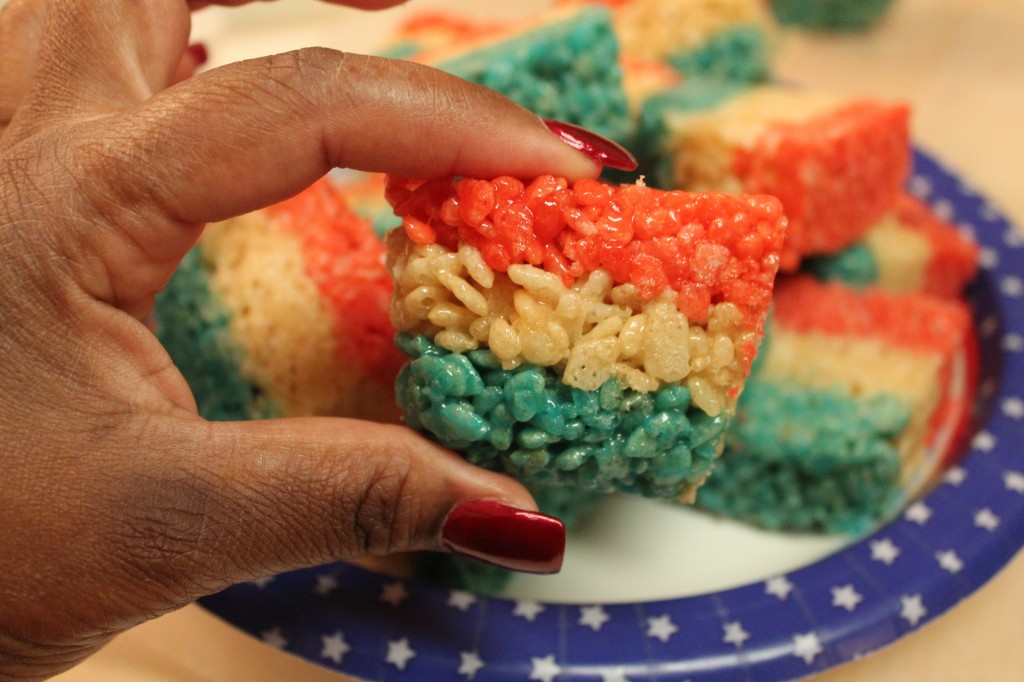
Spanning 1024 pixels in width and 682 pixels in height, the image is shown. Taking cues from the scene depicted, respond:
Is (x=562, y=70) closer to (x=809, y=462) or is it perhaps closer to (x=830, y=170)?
(x=830, y=170)

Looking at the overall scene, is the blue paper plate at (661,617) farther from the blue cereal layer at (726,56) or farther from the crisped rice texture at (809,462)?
the blue cereal layer at (726,56)

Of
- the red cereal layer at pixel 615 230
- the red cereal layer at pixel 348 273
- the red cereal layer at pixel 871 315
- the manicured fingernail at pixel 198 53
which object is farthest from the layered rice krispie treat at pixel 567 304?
the red cereal layer at pixel 871 315

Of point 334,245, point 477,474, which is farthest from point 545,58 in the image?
point 477,474

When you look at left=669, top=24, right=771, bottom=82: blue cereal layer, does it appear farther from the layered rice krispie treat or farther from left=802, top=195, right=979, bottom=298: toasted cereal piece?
the layered rice krispie treat

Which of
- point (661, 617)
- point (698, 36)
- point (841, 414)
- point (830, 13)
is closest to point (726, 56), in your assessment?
point (698, 36)

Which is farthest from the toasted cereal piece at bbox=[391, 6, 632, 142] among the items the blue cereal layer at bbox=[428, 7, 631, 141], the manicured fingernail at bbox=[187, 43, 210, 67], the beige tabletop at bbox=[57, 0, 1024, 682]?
the beige tabletop at bbox=[57, 0, 1024, 682]

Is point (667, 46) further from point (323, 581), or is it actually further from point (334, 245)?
point (323, 581)
